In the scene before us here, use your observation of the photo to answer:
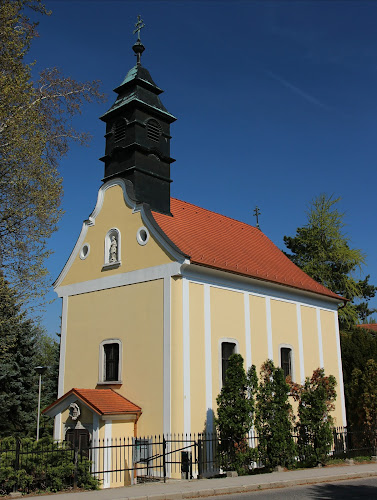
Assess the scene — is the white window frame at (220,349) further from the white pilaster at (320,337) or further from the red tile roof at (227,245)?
the white pilaster at (320,337)

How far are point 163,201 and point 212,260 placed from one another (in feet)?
11.0

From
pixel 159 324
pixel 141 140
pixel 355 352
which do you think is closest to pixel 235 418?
pixel 159 324

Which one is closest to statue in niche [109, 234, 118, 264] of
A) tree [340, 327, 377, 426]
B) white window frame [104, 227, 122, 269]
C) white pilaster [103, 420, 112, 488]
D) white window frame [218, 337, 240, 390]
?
white window frame [104, 227, 122, 269]

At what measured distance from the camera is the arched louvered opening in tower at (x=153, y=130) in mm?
20234

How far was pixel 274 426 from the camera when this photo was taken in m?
16.0

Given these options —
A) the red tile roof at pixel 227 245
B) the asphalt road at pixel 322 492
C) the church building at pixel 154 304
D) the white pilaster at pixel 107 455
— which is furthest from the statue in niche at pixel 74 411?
the asphalt road at pixel 322 492

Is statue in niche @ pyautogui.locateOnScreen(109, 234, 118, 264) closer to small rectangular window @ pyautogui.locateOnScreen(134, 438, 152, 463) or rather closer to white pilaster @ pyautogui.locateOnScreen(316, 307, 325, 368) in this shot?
small rectangular window @ pyautogui.locateOnScreen(134, 438, 152, 463)

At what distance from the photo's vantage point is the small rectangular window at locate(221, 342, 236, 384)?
59.5 feet

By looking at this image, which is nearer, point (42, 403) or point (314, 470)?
point (314, 470)

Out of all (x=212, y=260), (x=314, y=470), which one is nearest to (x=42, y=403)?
(x=212, y=260)

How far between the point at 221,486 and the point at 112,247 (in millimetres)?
10008

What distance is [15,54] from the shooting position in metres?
14.5

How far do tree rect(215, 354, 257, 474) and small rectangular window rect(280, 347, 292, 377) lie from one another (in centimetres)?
535

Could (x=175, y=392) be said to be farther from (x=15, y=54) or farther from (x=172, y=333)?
(x=15, y=54)
